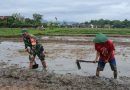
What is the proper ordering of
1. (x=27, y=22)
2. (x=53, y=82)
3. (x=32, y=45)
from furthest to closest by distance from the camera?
(x=27, y=22) → (x=32, y=45) → (x=53, y=82)

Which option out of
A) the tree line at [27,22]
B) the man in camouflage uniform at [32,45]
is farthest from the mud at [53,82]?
the tree line at [27,22]

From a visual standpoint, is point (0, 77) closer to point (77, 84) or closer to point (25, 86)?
point (25, 86)

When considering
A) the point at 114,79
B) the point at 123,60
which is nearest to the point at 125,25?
the point at 123,60

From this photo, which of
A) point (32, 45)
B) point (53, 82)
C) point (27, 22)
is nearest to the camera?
point (53, 82)

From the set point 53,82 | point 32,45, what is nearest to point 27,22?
point 32,45

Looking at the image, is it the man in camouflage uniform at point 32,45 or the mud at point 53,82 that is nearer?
the mud at point 53,82

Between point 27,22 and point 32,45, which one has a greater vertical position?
point 32,45

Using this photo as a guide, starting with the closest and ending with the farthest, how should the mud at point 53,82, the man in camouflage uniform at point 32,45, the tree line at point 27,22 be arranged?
the mud at point 53,82, the man in camouflage uniform at point 32,45, the tree line at point 27,22

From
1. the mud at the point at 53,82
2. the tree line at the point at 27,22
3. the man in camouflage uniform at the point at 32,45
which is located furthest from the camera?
the tree line at the point at 27,22

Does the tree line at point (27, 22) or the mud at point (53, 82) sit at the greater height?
the mud at point (53, 82)

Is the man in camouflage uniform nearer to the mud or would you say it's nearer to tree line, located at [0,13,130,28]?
the mud

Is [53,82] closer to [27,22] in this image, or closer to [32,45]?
[32,45]

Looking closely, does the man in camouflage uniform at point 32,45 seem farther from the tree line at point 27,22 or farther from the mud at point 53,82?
the tree line at point 27,22

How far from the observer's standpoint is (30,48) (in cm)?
1506
